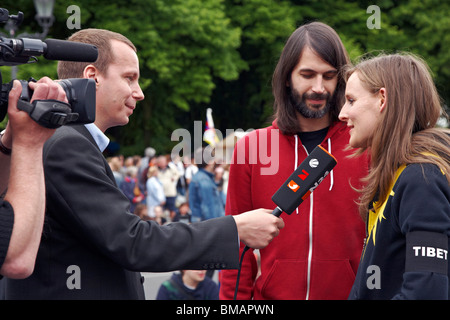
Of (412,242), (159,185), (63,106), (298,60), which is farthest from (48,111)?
(159,185)

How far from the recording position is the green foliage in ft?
63.2

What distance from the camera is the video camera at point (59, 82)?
2.07 meters

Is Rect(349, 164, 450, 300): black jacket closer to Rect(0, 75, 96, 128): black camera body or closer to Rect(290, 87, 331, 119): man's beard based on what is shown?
Rect(290, 87, 331, 119): man's beard

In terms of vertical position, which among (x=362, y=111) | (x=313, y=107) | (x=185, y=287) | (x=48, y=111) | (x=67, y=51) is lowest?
(x=185, y=287)

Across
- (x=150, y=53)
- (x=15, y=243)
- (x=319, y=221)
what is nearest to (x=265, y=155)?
(x=319, y=221)

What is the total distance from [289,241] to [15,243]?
172 centimetres

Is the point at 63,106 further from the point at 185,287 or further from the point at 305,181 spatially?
the point at 185,287

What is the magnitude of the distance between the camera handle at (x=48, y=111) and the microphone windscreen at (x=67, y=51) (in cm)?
18

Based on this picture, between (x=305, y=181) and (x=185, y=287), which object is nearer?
(x=305, y=181)

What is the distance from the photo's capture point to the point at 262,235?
2.77 metres

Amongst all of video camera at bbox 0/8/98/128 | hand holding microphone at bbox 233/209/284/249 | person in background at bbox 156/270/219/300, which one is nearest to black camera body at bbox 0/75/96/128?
video camera at bbox 0/8/98/128

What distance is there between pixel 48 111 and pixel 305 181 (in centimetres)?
124

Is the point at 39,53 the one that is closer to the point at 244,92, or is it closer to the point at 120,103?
the point at 120,103

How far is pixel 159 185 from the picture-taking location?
1584 centimetres
